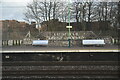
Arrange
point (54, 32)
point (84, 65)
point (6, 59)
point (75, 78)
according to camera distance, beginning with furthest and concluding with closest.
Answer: point (54, 32)
point (6, 59)
point (84, 65)
point (75, 78)

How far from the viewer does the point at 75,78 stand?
16.3ft

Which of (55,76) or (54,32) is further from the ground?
(54,32)

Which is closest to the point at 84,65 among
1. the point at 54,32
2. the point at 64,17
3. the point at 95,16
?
the point at 54,32

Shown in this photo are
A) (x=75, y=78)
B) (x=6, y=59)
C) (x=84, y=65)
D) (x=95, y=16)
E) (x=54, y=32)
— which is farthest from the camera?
(x=95, y=16)

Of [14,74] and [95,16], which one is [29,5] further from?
[14,74]

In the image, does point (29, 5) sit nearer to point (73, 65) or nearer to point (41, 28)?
point (41, 28)

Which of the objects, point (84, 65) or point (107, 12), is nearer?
point (84, 65)

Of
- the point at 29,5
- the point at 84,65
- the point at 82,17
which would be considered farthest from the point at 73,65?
the point at 29,5

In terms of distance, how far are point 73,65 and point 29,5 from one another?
12.2 m

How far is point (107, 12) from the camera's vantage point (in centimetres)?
1552

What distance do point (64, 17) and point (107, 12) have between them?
5.21 m

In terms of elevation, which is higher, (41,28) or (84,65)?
(41,28)

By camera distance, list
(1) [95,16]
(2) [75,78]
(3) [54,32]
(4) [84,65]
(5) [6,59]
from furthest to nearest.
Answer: (1) [95,16] < (3) [54,32] < (5) [6,59] < (4) [84,65] < (2) [75,78]

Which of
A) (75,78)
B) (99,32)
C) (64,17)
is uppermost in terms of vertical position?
(64,17)
